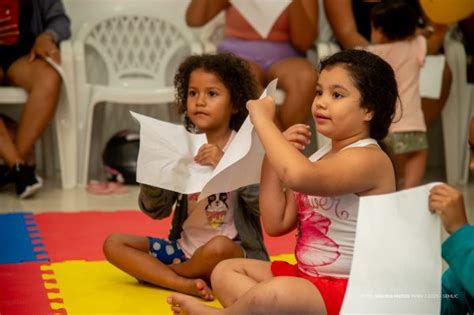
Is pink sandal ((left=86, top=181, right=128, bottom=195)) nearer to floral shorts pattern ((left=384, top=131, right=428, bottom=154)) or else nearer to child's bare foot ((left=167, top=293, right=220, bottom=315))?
floral shorts pattern ((left=384, top=131, right=428, bottom=154))

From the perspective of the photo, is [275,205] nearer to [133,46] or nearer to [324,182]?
[324,182]

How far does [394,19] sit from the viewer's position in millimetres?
3877

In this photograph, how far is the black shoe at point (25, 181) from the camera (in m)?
3.83

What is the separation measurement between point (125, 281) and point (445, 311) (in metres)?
1.00

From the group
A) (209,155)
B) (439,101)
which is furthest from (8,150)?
(439,101)

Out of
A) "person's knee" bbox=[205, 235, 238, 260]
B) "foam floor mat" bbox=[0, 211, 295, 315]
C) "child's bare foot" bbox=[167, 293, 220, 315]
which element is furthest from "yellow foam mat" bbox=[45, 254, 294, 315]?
"child's bare foot" bbox=[167, 293, 220, 315]

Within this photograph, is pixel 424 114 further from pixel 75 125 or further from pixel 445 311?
pixel 445 311

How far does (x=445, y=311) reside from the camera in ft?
6.35

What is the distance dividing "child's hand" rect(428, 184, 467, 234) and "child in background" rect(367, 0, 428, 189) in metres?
2.13

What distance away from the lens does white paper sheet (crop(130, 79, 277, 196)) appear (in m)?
2.12

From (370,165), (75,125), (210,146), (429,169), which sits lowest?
(429,169)

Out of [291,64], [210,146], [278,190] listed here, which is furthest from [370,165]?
[291,64]

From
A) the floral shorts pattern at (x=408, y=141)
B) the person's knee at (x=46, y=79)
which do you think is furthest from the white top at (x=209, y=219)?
the person's knee at (x=46, y=79)

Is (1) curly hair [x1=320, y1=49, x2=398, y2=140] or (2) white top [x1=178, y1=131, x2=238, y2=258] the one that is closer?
(1) curly hair [x1=320, y1=49, x2=398, y2=140]
